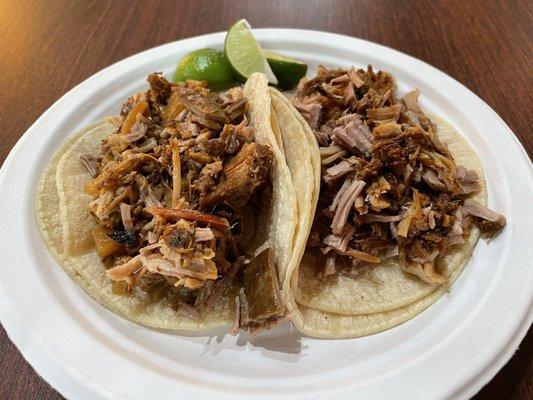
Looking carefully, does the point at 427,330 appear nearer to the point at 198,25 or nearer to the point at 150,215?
the point at 150,215

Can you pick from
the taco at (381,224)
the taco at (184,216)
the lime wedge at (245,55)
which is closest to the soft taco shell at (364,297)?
the taco at (381,224)

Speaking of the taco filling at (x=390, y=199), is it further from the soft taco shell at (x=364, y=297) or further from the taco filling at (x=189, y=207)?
the taco filling at (x=189, y=207)

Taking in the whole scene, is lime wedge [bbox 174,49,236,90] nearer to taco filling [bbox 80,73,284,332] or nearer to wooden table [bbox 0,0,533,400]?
taco filling [bbox 80,73,284,332]

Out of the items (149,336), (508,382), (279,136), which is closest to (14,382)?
(149,336)

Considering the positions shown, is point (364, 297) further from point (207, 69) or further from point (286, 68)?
point (207, 69)

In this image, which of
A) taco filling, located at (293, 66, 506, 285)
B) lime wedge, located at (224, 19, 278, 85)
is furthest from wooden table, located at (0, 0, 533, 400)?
taco filling, located at (293, 66, 506, 285)

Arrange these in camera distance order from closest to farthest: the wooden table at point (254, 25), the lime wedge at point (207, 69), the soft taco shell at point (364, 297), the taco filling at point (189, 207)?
the taco filling at point (189, 207), the soft taco shell at point (364, 297), the lime wedge at point (207, 69), the wooden table at point (254, 25)

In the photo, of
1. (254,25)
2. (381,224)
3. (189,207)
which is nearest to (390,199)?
(381,224)
